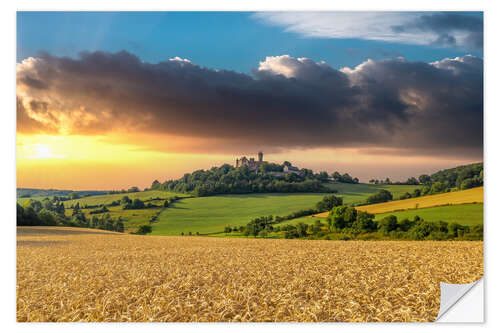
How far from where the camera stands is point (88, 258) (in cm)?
650

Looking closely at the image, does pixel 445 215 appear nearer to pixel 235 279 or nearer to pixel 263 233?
pixel 263 233

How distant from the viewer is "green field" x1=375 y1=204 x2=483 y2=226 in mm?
7598

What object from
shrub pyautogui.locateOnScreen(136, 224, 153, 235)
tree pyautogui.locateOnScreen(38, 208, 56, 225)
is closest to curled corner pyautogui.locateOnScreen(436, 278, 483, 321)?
shrub pyautogui.locateOnScreen(136, 224, 153, 235)

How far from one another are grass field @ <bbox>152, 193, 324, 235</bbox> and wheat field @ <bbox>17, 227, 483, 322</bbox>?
0.96 m

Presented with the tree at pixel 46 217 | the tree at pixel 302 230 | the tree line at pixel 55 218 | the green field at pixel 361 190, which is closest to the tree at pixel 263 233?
the tree at pixel 302 230

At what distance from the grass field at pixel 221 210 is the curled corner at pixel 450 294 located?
11.3 ft

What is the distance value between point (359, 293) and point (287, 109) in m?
4.11

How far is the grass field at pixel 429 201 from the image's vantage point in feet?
24.7

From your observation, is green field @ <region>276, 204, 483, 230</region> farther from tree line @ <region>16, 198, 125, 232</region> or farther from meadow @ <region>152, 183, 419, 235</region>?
tree line @ <region>16, 198, 125, 232</region>

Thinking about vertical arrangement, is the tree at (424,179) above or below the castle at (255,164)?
below

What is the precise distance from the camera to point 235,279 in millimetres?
5262

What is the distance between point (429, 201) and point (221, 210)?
448cm

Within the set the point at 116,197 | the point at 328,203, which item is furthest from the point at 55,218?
the point at 328,203
